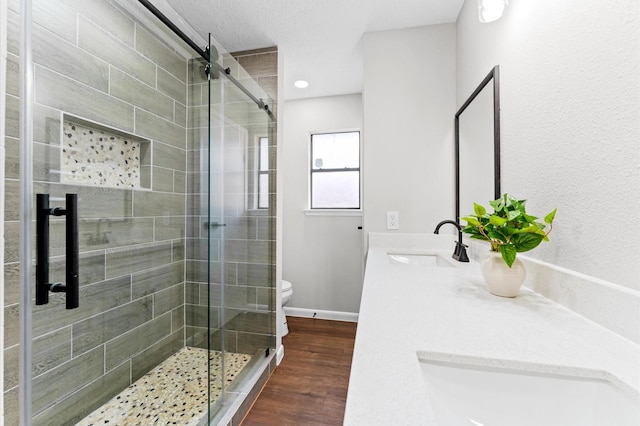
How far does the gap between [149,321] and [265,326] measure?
Answer: 778 millimetres

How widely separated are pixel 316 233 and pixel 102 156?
2.01 m

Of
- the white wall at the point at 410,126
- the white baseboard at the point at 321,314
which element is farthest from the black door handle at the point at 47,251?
the white baseboard at the point at 321,314

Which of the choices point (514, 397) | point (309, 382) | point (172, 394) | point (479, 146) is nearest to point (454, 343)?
point (514, 397)

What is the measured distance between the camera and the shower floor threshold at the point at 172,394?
4.64ft

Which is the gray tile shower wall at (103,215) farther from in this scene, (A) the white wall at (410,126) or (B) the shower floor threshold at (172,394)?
(A) the white wall at (410,126)

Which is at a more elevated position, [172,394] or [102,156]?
[102,156]

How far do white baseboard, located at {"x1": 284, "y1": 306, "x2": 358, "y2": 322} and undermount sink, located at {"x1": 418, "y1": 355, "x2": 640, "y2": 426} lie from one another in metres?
2.44

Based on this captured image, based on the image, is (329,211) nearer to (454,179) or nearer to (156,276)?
(454,179)

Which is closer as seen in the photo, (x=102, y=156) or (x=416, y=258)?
(x=102, y=156)

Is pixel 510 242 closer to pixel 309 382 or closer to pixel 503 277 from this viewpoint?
pixel 503 277

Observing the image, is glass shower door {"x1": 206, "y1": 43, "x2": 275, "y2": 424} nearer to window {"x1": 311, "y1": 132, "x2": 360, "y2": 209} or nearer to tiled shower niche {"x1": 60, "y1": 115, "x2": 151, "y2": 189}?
tiled shower niche {"x1": 60, "y1": 115, "x2": 151, "y2": 189}

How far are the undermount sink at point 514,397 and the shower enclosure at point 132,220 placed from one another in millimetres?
1128

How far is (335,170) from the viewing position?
10.0ft

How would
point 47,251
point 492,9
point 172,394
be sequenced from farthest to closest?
point 172,394 < point 492,9 < point 47,251
